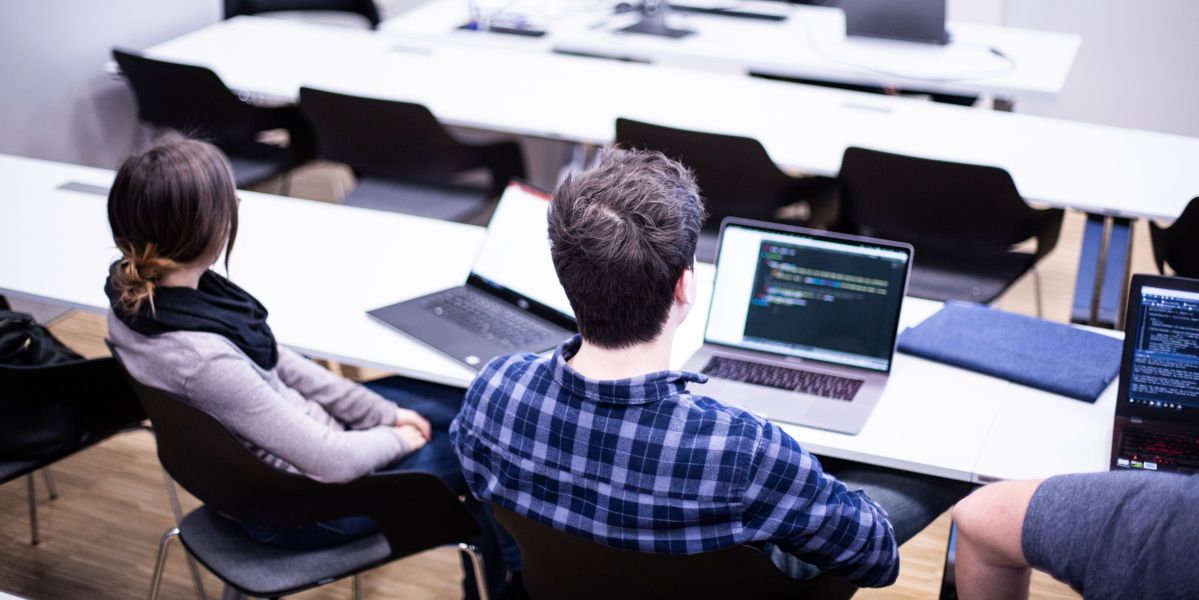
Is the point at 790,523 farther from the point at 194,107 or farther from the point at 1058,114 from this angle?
the point at 1058,114

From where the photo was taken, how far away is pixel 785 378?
1.72 m

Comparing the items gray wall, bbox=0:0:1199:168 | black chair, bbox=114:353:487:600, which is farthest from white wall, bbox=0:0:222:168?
black chair, bbox=114:353:487:600

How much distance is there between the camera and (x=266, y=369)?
1.62 metres

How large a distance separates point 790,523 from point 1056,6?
4.46 m

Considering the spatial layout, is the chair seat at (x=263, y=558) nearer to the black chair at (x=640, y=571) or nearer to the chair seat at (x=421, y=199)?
the black chair at (x=640, y=571)

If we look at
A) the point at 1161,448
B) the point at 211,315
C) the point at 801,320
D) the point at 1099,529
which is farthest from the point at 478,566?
the point at 1161,448

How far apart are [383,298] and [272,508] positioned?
628 mm

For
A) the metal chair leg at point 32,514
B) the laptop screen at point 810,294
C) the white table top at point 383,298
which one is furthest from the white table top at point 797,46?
the metal chair leg at point 32,514

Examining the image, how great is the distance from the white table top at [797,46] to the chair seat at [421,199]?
35.9 inches

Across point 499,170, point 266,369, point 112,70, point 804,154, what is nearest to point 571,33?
point 499,170

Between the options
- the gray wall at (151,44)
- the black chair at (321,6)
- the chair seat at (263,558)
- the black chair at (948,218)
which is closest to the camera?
the chair seat at (263,558)

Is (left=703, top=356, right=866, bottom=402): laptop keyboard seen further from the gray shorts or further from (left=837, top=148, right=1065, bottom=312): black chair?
(left=837, top=148, right=1065, bottom=312): black chair

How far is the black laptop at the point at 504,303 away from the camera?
1.84 metres

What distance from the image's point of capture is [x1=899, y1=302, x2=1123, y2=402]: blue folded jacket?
1688mm
